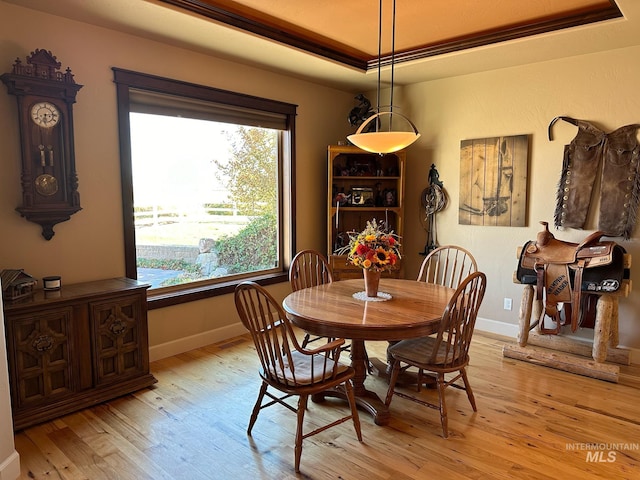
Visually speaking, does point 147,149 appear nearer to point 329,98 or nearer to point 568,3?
point 329,98

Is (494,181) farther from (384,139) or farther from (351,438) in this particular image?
(351,438)

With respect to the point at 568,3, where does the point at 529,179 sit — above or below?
below

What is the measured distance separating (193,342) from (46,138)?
2030 mm

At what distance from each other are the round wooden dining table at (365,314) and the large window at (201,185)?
1456 millimetres

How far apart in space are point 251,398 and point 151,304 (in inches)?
48.1

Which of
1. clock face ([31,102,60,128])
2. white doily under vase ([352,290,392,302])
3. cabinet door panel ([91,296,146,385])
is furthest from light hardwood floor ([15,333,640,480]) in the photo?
clock face ([31,102,60,128])

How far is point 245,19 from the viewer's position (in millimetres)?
3213

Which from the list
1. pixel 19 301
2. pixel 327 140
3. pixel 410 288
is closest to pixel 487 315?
pixel 410 288

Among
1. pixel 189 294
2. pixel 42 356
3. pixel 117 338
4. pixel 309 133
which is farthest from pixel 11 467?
pixel 309 133

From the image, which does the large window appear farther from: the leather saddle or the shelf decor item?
the leather saddle

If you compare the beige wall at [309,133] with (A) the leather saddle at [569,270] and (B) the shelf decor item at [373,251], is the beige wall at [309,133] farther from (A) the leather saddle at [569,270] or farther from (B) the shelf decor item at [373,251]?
(B) the shelf decor item at [373,251]

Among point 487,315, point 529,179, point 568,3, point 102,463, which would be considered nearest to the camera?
point 102,463

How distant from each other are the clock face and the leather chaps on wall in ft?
13.2

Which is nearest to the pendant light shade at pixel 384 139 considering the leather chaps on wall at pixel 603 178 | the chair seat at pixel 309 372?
the chair seat at pixel 309 372
